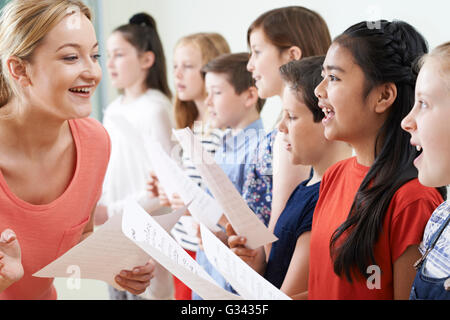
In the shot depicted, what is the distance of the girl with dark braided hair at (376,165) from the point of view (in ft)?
2.79

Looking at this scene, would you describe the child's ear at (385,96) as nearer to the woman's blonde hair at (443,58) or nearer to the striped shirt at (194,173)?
the woman's blonde hair at (443,58)

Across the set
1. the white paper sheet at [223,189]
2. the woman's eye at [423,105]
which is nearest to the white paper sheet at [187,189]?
the white paper sheet at [223,189]

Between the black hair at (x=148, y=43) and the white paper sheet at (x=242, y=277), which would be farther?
the black hair at (x=148, y=43)

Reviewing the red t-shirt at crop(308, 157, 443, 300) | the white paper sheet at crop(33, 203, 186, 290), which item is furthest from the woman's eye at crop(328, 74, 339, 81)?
the white paper sheet at crop(33, 203, 186, 290)

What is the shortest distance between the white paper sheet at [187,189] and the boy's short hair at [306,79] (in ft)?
1.07

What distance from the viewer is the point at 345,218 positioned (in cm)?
96

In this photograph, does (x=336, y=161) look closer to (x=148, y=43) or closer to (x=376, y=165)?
(x=376, y=165)

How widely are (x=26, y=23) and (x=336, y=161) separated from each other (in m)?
0.75

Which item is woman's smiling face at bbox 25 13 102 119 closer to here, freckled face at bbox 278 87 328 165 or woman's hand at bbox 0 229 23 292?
woman's hand at bbox 0 229 23 292

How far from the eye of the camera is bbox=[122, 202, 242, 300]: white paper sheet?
0.66 metres

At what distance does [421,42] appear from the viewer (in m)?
0.92

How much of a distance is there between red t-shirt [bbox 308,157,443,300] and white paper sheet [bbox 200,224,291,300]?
0.28 m

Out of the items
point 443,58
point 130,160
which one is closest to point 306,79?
point 443,58

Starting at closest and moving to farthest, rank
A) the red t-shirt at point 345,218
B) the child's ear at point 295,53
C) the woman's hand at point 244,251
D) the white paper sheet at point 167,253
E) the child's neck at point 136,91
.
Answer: the white paper sheet at point 167,253 < the red t-shirt at point 345,218 < the woman's hand at point 244,251 < the child's ear at point 295,53 < the child's neck at point 136,91
